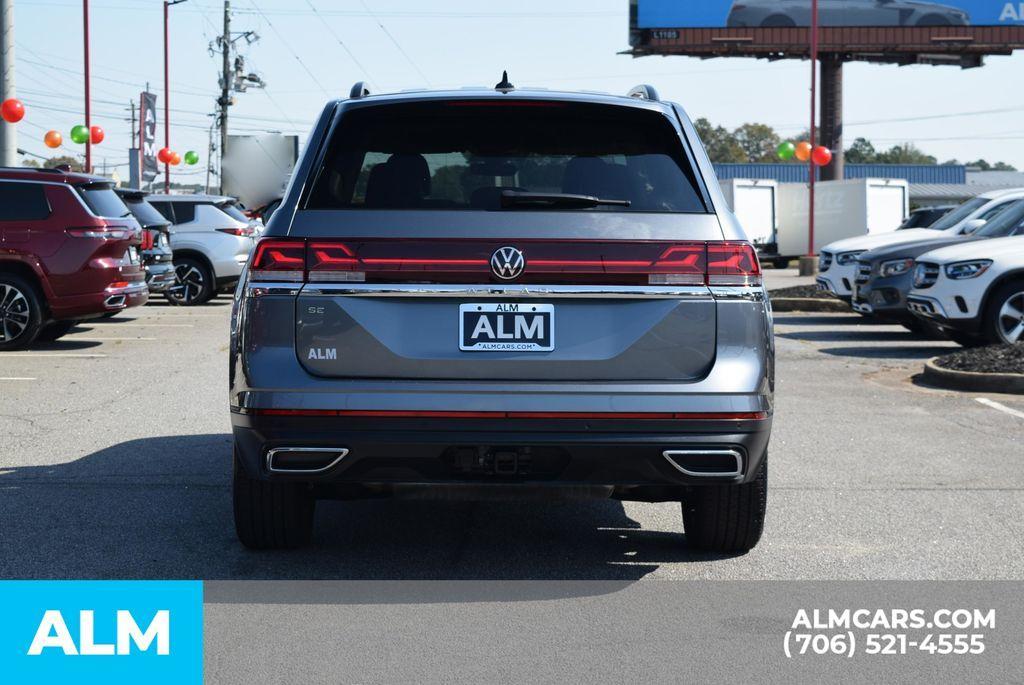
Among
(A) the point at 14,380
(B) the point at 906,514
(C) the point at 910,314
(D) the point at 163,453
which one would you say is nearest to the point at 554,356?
(B) the point at 906,514

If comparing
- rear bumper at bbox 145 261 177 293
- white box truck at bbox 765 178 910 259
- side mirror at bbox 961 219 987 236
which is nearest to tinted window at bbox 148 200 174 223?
rear bumper at bbox 145 261 177 293

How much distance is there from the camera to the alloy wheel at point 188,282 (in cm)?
2459

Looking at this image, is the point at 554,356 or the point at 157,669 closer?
the point at 157,669

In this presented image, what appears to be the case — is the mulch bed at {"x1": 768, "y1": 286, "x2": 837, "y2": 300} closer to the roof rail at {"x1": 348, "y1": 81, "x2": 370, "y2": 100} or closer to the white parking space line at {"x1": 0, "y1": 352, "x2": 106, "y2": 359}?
the white parking space line at {"x1": 0, "y1": 352, "x2": 106, "y2": 359}

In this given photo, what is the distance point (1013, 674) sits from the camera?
454 centimetres

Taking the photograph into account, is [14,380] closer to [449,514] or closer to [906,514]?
[449,514]

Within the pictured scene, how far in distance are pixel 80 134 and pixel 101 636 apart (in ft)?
106

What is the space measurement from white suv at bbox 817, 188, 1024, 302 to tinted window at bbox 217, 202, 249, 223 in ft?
31.7

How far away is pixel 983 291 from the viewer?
15484 mm

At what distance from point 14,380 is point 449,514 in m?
7.14

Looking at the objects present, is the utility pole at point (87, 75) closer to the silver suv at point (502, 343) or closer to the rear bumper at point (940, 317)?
the rear bumper at point (940, 317)

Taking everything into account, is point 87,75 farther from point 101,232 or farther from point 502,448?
point 502,448

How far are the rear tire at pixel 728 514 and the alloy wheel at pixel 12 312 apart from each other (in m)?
11.1

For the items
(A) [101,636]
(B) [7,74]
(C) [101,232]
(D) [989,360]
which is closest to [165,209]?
(B) [7,74]
